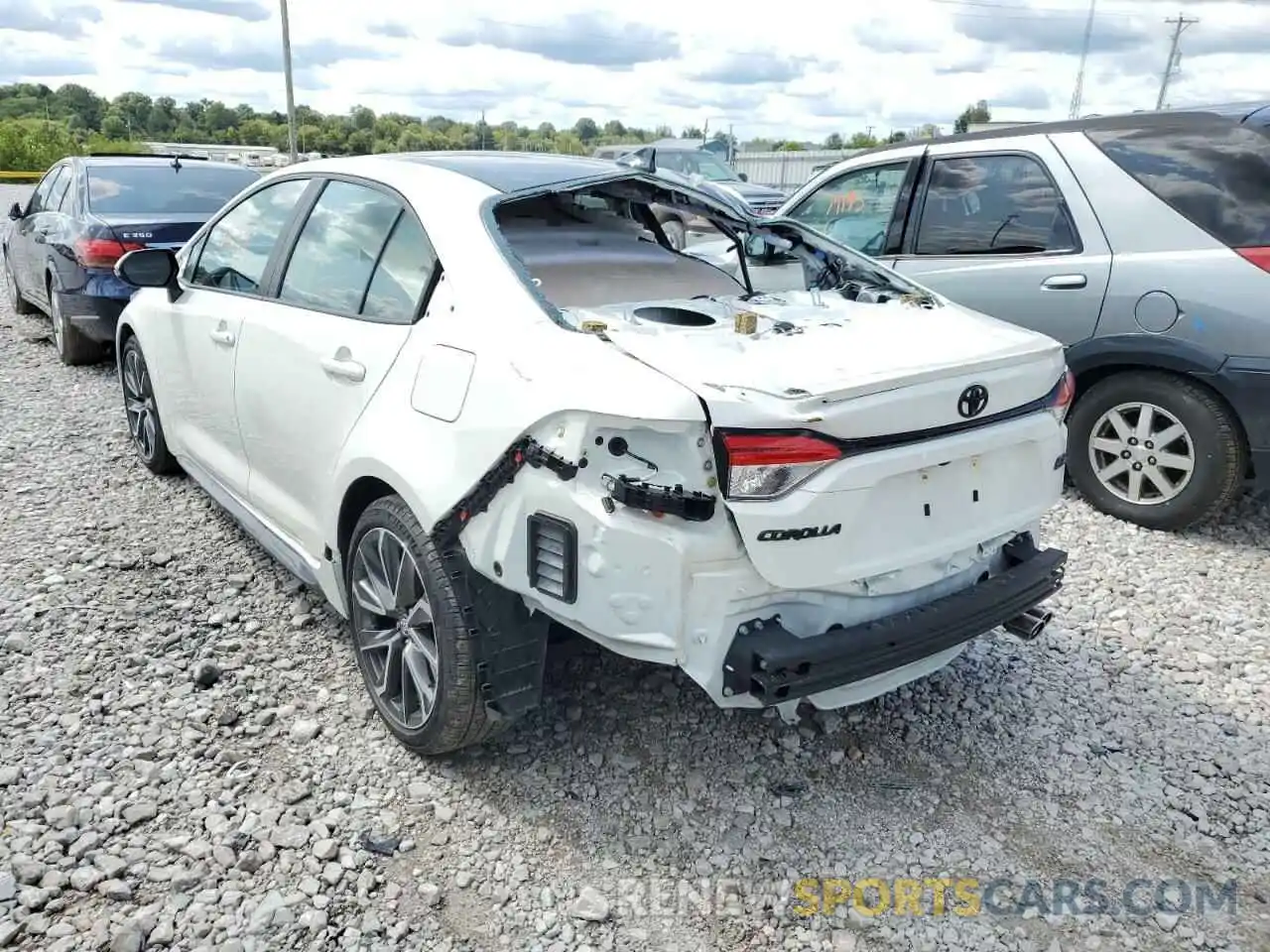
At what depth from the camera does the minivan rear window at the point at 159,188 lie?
24.3 feet

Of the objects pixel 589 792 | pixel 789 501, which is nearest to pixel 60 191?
pixel 589 792

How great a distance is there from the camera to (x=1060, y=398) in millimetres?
2861

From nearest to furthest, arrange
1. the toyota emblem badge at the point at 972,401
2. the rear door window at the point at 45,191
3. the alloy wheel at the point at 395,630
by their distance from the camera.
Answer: the toyota emblem badge at the point at 972,401 → the alloy wheel at the point at 395,630 → the rear door window at the point at 45,191

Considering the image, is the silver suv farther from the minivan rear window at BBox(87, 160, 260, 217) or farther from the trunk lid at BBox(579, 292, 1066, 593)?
the minivan rear window at BBox(87, 160, 260, 217)

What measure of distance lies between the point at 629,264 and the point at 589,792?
5.94ft

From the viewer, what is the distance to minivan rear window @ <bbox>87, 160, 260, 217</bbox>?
739 cm

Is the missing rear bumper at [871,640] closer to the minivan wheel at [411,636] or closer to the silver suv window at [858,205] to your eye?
the minivan wheel at [411,636]

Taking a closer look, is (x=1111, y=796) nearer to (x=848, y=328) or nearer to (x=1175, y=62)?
(x=848, y=328)

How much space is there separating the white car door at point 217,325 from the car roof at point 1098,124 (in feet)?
12.0

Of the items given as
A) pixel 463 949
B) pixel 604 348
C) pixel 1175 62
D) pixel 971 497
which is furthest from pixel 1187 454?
pixel 1175 62

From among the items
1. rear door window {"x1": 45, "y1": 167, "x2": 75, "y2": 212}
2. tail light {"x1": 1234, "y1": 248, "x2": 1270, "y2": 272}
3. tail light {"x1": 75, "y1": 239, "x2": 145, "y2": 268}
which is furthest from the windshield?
tail light {"x1": 1234, "y1": 248, "x2": 1270, "y2": 272}

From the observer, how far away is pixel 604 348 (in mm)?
2324

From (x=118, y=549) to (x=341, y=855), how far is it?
240 centimetres

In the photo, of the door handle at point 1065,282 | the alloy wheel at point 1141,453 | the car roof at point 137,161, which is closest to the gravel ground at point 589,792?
the alloy wheel at point 1141,453
